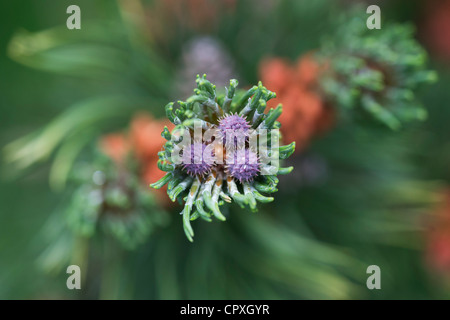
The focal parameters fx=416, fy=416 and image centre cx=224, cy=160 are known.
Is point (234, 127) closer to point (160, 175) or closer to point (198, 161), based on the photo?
point (198, 161)

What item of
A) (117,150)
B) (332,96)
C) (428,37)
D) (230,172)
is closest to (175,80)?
(117,150)

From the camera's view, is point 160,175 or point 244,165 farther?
point 160,175

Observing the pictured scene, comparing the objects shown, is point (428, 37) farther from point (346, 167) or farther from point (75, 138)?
point (75, 138)

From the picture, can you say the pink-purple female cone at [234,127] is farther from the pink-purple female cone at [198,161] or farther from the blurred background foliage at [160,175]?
the blurred background foliage at [160,175]

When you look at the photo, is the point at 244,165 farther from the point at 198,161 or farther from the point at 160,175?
the point at 160,175

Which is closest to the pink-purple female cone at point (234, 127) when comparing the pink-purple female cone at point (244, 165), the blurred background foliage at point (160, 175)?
the pink-purple female cone at point (244, 165)

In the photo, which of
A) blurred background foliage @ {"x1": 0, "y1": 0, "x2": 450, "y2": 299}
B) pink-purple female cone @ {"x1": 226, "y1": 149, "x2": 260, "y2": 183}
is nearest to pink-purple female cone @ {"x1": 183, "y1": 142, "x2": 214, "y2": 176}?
Answer: pink-purple female cone @ {"x1": 226, "y1": 149, "x2": 260, "y2": 183}

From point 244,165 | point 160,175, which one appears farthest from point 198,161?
point 160,175
